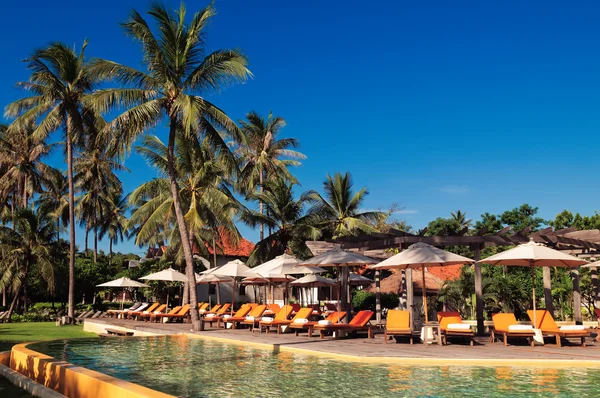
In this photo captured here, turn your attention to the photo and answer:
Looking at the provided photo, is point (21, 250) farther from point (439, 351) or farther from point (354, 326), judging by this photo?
point (439, 351)

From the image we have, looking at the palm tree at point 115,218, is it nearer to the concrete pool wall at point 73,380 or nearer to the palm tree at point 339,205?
the palm tree at point 339,205

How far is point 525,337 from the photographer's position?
11.8 meters

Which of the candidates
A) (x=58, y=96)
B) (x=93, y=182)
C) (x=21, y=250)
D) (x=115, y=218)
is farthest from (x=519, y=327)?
(x=115, y=218)

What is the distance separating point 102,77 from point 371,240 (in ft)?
32.7

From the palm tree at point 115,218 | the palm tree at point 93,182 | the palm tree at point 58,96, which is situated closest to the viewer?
the palm tree at point 58,96

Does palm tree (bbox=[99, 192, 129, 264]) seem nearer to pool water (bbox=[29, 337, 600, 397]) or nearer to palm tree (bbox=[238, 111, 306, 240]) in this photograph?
palm tree (bbox=[238, 111, 306, 240])

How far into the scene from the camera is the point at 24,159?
111ft

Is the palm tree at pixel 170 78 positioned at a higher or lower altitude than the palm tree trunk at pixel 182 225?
higher

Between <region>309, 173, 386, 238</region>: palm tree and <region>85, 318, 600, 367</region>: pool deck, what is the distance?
14.9 meters

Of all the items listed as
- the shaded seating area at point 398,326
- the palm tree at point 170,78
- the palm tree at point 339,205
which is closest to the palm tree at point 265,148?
the palm tree at point 339,205

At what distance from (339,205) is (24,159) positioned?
2052 centimetres

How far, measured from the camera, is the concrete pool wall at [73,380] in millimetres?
5676

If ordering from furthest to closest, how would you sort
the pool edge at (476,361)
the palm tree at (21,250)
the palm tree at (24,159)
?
the palm tree at (24,159)
the palm tree at (21,250)
the pool edge at (476,361)

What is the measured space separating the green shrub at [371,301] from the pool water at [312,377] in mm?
17089
